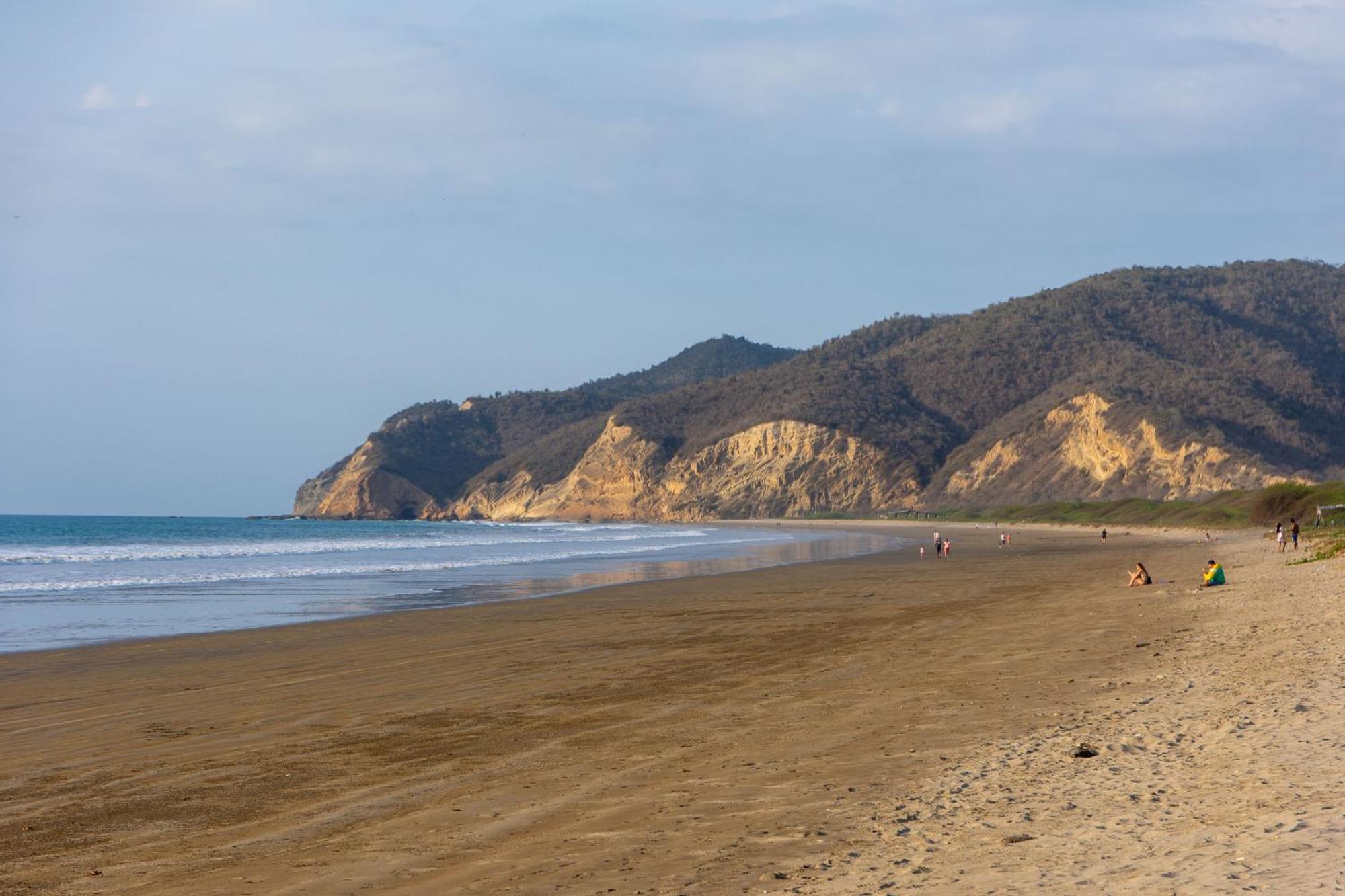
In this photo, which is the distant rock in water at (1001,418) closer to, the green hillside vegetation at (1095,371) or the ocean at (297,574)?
the green hillside vegetation at (1095,371)

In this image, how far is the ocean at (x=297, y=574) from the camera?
21.7m

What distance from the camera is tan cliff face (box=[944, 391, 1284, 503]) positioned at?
94.2 m

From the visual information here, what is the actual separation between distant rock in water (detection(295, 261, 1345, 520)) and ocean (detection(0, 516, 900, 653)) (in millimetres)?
46825

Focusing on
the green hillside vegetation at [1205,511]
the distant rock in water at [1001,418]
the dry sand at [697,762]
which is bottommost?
the green hillside vegetation at [1205,511]

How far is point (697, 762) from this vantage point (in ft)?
27.5

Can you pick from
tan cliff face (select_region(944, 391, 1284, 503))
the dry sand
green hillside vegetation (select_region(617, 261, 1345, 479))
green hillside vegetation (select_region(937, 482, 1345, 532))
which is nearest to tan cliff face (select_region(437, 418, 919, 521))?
green hillside vegetation (select_region(617, 261, 1345, 479))

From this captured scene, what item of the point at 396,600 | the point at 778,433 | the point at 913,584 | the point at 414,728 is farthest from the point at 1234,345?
the point at 414,728

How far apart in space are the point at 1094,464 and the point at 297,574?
85.4 metres

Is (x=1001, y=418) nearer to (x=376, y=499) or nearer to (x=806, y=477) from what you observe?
(x=806, y=477)

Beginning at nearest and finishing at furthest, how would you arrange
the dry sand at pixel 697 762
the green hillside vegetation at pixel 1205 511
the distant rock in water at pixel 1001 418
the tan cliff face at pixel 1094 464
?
the dry sand at pixel 697 762 < the green hillside vegetation at pixel 1205 511 < the tan cliff face at pixel 1094 464 < the distant rock in water at pixel 1001 418

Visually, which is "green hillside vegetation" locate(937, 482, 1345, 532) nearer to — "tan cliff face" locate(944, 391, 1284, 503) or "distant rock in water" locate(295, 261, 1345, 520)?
"tan cliff face" locate(944, 391, 1284, 503)

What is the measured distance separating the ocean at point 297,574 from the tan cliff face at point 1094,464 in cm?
4023

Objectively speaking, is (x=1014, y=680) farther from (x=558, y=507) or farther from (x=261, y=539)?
(x=558, y=507)

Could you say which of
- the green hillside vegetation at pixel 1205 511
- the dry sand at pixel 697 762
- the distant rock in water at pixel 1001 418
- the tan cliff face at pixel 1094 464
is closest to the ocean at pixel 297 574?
the dry sand at pixel 697 762
